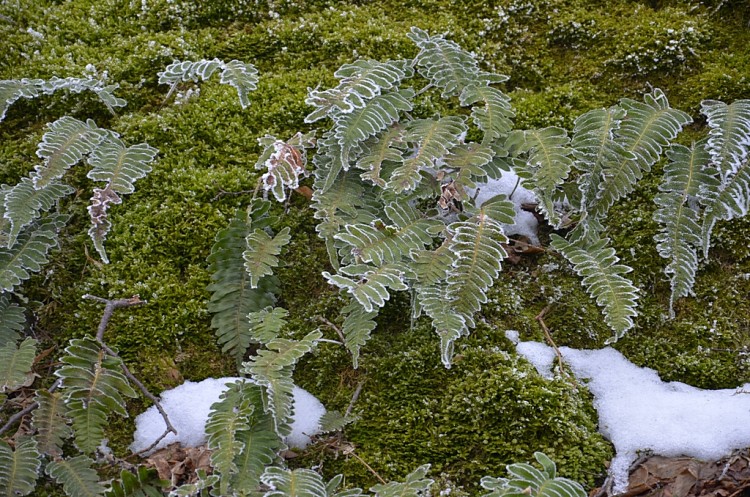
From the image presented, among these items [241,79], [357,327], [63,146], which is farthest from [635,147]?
[63,146]

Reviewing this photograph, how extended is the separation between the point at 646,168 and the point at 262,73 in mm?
2410

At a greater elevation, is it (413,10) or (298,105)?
(413,10)

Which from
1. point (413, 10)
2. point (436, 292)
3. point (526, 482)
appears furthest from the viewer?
point (413, 10)

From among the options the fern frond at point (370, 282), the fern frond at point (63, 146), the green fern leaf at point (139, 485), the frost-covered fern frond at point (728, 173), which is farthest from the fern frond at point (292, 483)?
the frost-covered fern frond at point (728, 173)

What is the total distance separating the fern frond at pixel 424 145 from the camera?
3.11 m

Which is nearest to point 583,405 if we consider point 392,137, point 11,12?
point 392,137

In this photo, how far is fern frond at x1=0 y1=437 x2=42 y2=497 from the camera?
9.04 feet

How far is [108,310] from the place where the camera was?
3.29m

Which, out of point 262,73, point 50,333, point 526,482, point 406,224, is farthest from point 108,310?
point 526,482

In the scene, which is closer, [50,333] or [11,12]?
[50,333]

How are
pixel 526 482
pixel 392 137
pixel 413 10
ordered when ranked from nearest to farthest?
pixel 526 482 → pixel 392 137 → pixel 413 10

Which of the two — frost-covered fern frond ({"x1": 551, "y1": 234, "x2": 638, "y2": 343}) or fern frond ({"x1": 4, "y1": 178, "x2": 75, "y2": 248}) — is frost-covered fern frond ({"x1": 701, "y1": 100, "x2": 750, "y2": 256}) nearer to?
frost-covered fern frond ({"x1": 551, "y1": 234, "x2": 638, "y2": 343})

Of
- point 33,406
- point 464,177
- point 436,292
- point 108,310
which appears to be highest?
point 464,177

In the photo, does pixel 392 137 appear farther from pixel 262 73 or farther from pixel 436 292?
pixel 262 73
